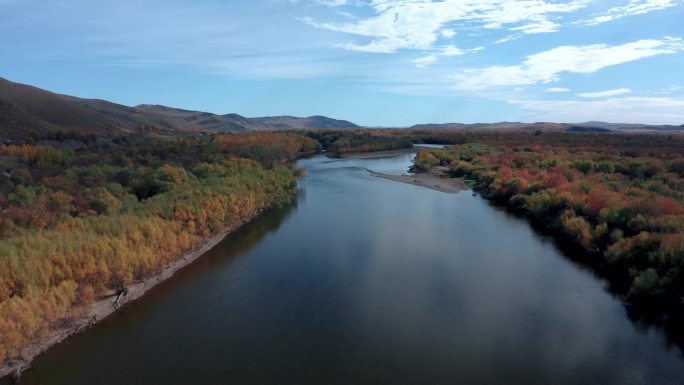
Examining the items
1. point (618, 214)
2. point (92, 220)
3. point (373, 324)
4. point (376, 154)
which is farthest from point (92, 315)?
point (376, 154)

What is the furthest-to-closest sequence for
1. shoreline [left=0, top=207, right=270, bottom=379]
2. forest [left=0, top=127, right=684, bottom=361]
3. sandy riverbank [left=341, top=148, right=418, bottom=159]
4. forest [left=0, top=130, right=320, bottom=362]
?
sandy riverbank [left=341, top=148, right=418, bottom=159] → forest [left=0, top=127, right=684, bottom=361] → forest [left=0, top=130, right=320, bottom=362] → shoreline [left=0, top=207, right=270, bottom=379]

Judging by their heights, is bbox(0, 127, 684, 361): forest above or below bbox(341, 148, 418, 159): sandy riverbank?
above

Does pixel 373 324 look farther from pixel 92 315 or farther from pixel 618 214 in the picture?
pixel 618 214

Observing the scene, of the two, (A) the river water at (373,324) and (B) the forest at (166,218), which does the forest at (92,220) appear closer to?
(B) the forest at (166,218)

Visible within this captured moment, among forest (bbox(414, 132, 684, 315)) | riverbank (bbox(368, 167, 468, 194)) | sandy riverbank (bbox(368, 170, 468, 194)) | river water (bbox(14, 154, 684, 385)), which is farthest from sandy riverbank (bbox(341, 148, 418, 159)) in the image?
river water (bbox(14, 154, 684, 385))

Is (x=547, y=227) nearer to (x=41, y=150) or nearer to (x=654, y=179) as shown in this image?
(x=654, y=179)

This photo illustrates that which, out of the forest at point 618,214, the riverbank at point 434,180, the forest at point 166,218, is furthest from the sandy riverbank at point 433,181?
the forest at point 166,218

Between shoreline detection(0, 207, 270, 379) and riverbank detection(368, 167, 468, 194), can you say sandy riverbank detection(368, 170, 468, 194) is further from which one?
shoreline detection(0, 207, 270, 379)
